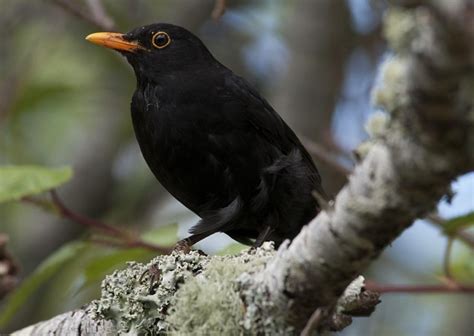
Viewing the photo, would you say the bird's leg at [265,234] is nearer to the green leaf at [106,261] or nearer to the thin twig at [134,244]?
the thin twig at [134,244]

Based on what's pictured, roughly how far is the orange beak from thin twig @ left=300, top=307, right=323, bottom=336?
3009 millimetres

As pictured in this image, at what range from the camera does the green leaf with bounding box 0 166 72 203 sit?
389cm

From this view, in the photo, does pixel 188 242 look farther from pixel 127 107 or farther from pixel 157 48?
pixel 127 107

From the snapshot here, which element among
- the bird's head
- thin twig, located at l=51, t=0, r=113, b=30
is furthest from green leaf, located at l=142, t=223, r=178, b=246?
thin twig, located at l=51, t=0, r=113, b=30

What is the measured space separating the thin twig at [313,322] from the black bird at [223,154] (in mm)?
1956

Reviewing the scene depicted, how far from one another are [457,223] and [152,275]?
1.42m

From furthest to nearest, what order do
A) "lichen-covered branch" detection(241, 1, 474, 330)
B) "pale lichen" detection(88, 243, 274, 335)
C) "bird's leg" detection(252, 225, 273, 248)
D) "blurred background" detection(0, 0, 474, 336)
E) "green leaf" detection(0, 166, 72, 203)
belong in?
"blurred background" detection(0, 0, 474, 336) → "bird's leg" detection(252, 225, 273, 248) → "green leaf" detection(0, 166, 72, 203) → "pale lichen" detection(88, 243, 274, 335) → "lichen-covered branch" detection(241, 1, 474, 330)

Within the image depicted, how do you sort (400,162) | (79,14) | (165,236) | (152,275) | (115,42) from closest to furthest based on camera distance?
(400,162), (152,275), (165,236), (115,42), (79,14)

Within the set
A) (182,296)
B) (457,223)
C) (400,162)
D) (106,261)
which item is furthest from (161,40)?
(400,162)

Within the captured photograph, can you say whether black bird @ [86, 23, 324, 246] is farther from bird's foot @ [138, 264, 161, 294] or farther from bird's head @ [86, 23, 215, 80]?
bird's foot @ [138, 264, 161, 294]

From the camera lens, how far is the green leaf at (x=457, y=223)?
378 cm

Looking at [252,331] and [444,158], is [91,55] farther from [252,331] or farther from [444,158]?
[444,158]

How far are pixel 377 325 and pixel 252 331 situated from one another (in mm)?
5496

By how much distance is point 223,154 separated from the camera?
14.4 ft
